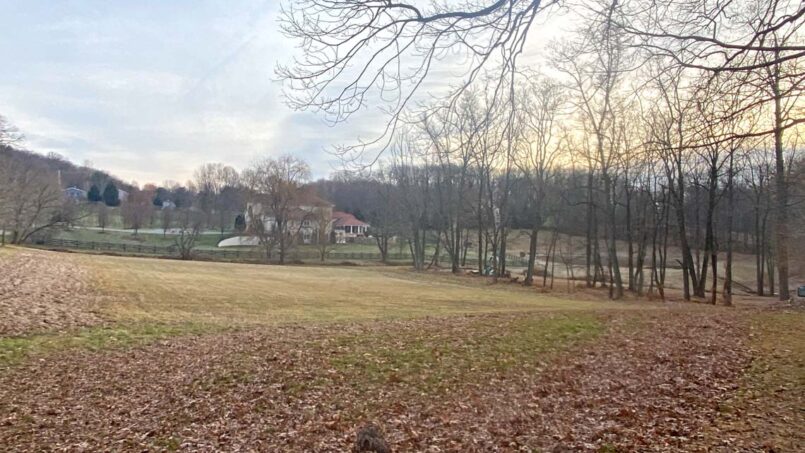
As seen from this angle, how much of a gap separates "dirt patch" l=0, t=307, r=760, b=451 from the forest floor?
0.09 ft

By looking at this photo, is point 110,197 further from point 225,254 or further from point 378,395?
point 378,395

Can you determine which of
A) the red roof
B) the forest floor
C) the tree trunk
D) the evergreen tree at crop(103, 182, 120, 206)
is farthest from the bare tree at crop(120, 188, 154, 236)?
the tree trunk

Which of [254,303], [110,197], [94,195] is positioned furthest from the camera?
[110,197]

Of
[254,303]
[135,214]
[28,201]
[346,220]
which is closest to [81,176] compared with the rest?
[135,214]

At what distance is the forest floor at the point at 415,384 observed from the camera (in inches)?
213

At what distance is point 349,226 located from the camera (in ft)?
322

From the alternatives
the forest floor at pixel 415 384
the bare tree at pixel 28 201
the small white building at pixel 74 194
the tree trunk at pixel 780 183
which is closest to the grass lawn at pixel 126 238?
the small white building at pixel 74 194

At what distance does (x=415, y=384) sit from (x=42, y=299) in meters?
14.6

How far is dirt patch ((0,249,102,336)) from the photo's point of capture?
12148mm

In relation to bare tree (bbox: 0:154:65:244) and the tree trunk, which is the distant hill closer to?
bare tree (bbox: 0:154:65:244)

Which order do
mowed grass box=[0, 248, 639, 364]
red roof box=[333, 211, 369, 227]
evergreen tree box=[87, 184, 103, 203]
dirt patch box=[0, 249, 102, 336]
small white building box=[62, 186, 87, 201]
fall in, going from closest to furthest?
mowed grass box=[0, 248, 639, 364]
dirt patch box=[0, 249, 102, 336]
small white building box=[62, 186, 87, 201]
red roof box=[333, 211, 369, 227]
evergreen tree box=[87, 184, 103, 203]

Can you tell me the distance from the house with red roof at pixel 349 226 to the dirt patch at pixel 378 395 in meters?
82.7

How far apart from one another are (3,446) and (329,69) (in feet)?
17.9

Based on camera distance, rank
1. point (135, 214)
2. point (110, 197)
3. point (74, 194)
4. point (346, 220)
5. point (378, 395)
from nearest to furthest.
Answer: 1. point (378, 395)
2. point (135, 214)
3. point (74, 194)
4. point (346, 220)
5. point (110, 197)
